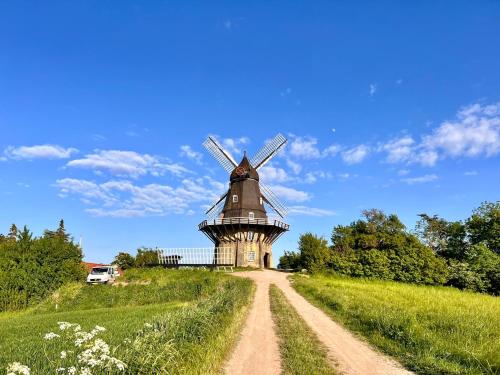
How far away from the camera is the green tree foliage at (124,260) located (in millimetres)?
52500

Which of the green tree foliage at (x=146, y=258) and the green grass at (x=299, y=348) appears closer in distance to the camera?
the green grass at (x=299, y=348)

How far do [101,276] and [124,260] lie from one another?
59.4 ft

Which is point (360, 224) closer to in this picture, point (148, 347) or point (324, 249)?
point (324, 249)

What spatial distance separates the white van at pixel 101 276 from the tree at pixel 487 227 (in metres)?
40.9

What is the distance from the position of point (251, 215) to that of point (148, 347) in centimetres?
3975

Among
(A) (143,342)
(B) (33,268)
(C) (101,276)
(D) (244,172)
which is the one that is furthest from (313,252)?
(A) (143,342)

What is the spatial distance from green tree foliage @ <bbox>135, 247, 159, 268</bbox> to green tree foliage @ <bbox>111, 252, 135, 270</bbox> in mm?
1068

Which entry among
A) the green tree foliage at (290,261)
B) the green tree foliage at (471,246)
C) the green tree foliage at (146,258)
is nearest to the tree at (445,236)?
the green tree foliage at (471,246)

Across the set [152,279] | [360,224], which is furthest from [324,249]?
[152,279]

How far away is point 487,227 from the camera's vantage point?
153 ft

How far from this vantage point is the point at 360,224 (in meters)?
46.8

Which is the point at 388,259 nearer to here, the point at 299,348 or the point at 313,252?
the point at 313,252

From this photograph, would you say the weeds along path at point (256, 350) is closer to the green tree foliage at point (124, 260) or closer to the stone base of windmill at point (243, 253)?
the stone base of windmill at point (243, 253)

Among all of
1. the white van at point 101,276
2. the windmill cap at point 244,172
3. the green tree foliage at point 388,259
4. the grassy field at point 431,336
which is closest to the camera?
the grassy field at point 431,336
